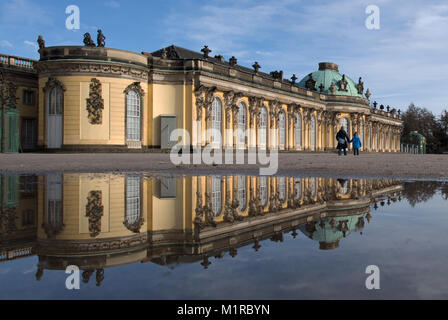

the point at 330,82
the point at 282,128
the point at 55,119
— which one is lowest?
the point at 55,119

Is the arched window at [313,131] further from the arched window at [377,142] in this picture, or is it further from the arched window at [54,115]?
the arched window at [54,115]

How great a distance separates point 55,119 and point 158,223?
94.5 feet

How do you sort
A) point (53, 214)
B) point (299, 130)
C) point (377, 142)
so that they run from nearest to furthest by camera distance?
point (53, 214) → point (299, 130) → point (377, 142)

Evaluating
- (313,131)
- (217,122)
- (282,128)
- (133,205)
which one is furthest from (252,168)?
(313,131)

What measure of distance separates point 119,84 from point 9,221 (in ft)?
90.9

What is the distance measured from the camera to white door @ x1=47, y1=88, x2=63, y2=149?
96.9ft

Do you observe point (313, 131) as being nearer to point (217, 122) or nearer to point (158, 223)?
point (217, 122)

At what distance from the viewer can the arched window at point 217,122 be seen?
35750 mm

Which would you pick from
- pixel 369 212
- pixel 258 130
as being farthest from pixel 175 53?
pixel 369 212

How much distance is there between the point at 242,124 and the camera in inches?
1583

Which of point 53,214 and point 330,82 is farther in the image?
point 330,82

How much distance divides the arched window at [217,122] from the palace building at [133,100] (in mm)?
90
